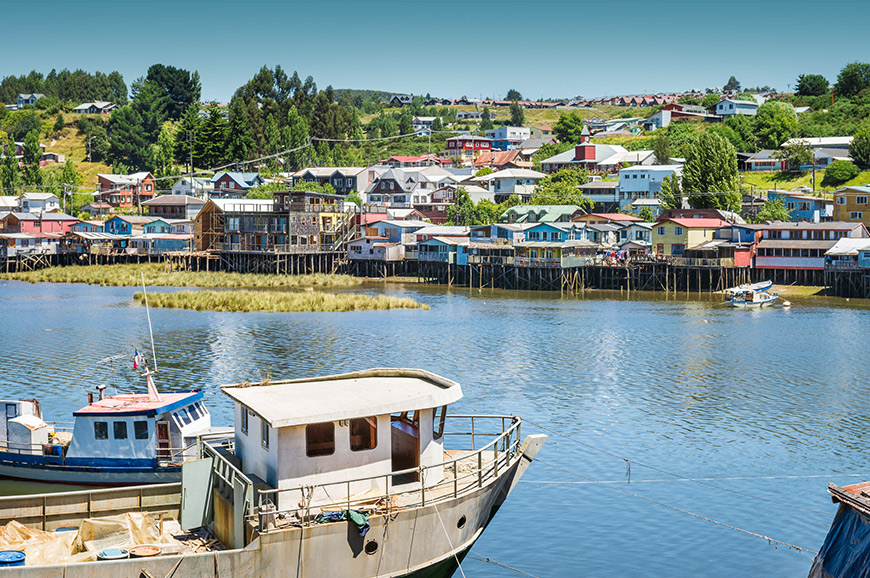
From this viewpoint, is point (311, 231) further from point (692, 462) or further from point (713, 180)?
point (692, 462)

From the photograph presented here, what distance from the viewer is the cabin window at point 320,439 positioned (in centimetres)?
1880

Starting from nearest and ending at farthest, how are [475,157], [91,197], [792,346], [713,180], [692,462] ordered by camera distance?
1. [692,462]
2. [792,346]
3. [713,180]
4. [91,197]
5. [475,157]

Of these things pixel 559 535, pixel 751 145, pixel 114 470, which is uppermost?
pixel 751 145

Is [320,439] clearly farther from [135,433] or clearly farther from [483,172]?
[483,172]

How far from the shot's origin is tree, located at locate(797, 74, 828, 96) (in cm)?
17475

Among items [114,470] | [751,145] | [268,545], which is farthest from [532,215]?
[268,545]

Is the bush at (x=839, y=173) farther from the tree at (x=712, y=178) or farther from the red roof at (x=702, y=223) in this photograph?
the red roof at (x=702, y=223)

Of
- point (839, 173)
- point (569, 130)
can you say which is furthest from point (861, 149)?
point (569, 130)

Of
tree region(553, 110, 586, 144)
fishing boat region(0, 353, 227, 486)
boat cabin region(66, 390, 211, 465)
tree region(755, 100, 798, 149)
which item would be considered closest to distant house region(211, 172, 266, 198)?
tree region(553, 110, 586, 144)

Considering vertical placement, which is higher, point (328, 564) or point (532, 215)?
point (532, 215)

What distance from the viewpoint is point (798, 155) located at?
11825 cm

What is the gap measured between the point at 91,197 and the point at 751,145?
100797mm

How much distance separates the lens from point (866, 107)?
148250mm

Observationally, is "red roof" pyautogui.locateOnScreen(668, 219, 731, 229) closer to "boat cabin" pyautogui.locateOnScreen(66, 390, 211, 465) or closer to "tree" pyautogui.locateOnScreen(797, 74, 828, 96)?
"boat cabin" pyautogui.locateOnScreen(66, 390, 211, 465)
